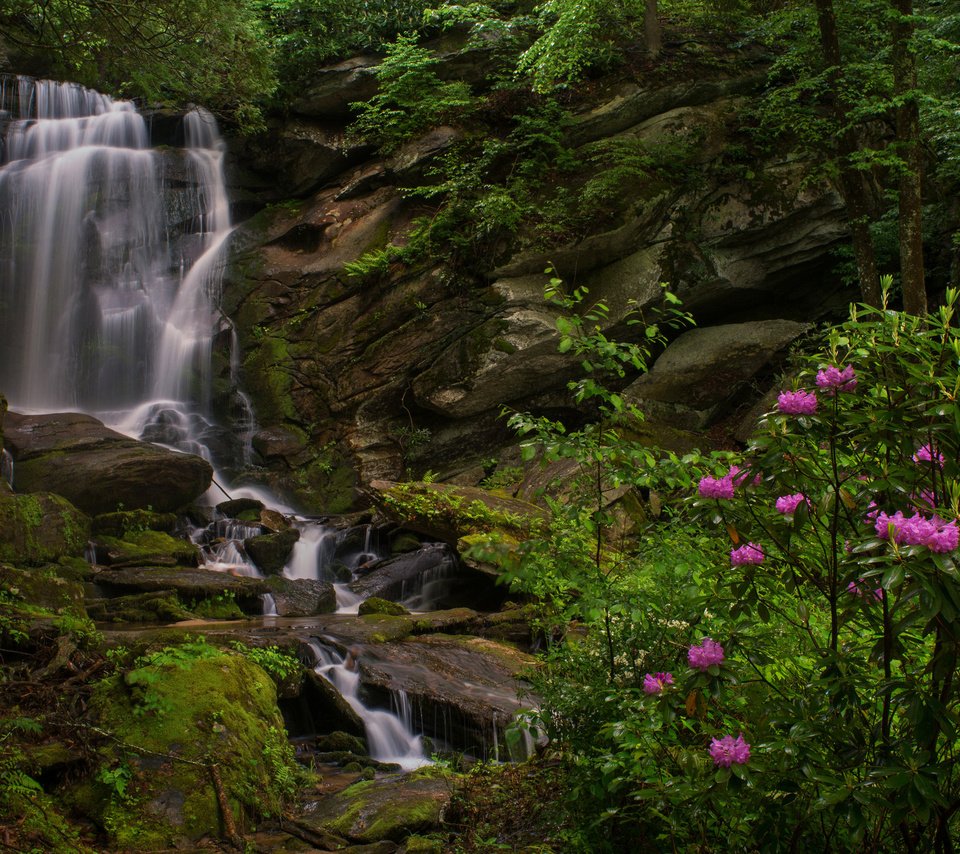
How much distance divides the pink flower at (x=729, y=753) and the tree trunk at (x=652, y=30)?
1684cm

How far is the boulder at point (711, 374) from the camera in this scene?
14.5 meters

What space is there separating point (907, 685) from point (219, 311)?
54.8 ft

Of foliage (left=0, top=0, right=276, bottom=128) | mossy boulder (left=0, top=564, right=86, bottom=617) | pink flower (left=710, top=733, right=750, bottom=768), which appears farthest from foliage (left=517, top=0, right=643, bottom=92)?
pink flower (left=710, top=733, right=750, bottom=768)

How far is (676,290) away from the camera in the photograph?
15.1m

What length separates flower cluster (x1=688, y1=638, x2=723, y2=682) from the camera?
6.86 feet

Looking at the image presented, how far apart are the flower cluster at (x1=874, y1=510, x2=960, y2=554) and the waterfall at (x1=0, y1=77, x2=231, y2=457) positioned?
47.5ft

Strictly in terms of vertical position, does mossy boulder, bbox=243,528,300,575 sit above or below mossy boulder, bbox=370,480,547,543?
below

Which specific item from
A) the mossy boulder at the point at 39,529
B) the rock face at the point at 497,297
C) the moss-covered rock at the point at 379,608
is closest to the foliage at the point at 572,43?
the rock face at the point at 497,297

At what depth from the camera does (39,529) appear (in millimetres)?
9641

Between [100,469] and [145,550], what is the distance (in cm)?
179

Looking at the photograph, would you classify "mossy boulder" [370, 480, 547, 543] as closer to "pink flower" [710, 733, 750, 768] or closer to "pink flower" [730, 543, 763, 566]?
"pink flower" [730, 543, 763, 566]

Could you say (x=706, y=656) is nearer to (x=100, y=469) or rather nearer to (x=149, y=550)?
(x=149, y=550)

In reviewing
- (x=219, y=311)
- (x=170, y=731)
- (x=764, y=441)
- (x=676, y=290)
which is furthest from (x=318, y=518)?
(x=764, y=441)

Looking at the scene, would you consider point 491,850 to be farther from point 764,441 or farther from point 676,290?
point 676,290
